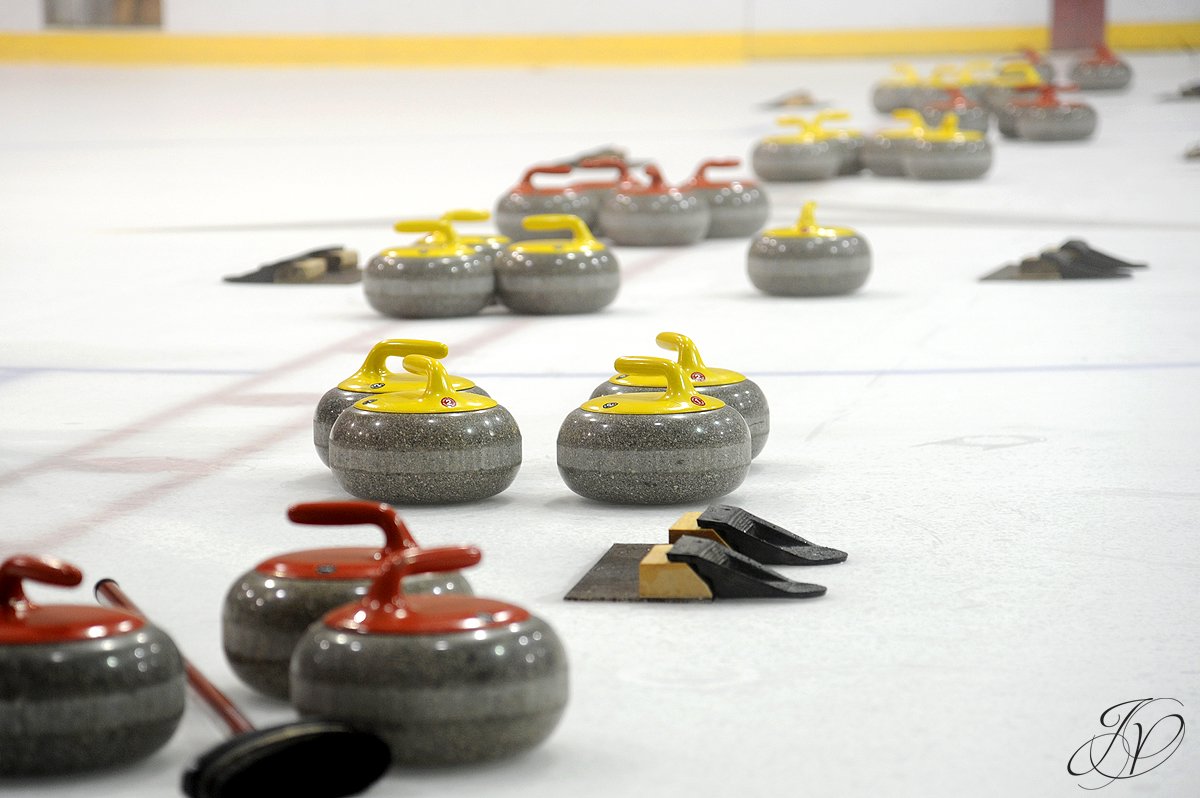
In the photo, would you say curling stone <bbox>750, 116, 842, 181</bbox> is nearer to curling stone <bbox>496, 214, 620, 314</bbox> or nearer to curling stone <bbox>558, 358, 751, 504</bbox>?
curling stone <bbox>496, 214, 620, 314</bbox>

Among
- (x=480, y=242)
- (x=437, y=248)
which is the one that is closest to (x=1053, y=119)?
(x=480, y=242)

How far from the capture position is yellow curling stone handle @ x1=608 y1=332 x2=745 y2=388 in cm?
537

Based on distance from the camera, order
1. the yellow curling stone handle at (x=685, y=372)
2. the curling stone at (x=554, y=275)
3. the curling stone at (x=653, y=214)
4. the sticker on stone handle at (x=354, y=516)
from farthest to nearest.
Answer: the curling stone at (x=653, y=214)
the curling stone at (x=554, y=275)
the yellow curling stone handle at (x=685, y=372)
the sticker on stone handle at (x=354, y=516)

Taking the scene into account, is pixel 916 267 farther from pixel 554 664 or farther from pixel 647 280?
pixel 554 664

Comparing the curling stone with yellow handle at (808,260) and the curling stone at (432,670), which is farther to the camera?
the curling stone with yellow handle at (808,260)

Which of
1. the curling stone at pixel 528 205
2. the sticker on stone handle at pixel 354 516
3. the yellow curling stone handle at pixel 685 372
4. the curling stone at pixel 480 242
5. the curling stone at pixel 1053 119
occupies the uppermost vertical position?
the sticker on stone handle at pixel 354 516

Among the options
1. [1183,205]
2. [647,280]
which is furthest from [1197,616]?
[1183,205]

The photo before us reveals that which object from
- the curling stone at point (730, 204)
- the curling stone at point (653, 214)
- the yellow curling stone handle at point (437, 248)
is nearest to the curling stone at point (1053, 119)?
the curling stone at point (730, 204)

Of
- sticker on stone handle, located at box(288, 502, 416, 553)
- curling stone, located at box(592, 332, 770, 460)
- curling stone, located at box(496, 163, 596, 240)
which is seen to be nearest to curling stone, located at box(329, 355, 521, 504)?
curling stone, located at box(592, 332, 770, 460)

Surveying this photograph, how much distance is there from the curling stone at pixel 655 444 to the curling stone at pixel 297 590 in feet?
5.10

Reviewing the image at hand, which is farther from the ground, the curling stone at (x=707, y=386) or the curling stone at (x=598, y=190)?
the curling stone at (x=707, y=386)

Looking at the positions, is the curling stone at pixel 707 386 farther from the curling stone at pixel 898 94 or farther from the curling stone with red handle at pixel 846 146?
the curling stone at pixel 898 94

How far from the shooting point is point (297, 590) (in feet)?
11.3

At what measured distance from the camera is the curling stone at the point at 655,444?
505 cm
